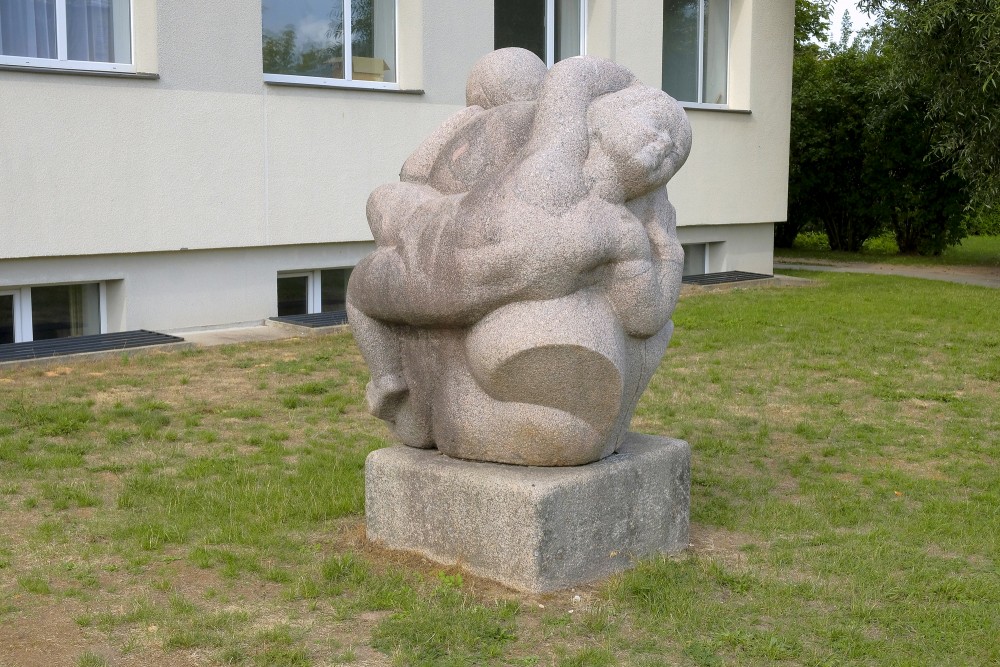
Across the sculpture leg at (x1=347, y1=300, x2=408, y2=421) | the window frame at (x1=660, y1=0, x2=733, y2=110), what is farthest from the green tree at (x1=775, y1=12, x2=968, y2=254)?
the sculpture leg at (x1=347, y1=300, x2=408, y2=421)

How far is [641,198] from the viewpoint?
4.59 metres

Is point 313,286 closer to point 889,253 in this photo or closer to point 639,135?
point 639,135

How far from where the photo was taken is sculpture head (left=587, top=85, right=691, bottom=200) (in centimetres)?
436

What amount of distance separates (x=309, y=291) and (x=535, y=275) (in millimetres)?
7529

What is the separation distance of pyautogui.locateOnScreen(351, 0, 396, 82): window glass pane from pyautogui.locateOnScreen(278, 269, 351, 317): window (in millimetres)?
1942

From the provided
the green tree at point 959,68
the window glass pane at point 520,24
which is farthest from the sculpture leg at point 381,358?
the green tree at point 959,68

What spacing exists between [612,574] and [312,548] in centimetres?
127

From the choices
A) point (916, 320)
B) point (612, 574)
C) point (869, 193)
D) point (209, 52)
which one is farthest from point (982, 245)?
point (612, 574)

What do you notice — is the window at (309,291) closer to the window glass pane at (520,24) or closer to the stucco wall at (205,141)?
the stucco wall at (205,141)

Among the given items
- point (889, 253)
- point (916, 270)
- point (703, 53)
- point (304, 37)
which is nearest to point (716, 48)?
point (703, 53)

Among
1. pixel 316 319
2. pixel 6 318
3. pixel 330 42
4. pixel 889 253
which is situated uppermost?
pixel 330 42

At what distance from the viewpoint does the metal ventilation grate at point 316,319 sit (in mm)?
10672

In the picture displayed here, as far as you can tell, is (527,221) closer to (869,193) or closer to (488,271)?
(488,271)

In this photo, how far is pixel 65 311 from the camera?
1001 cm
